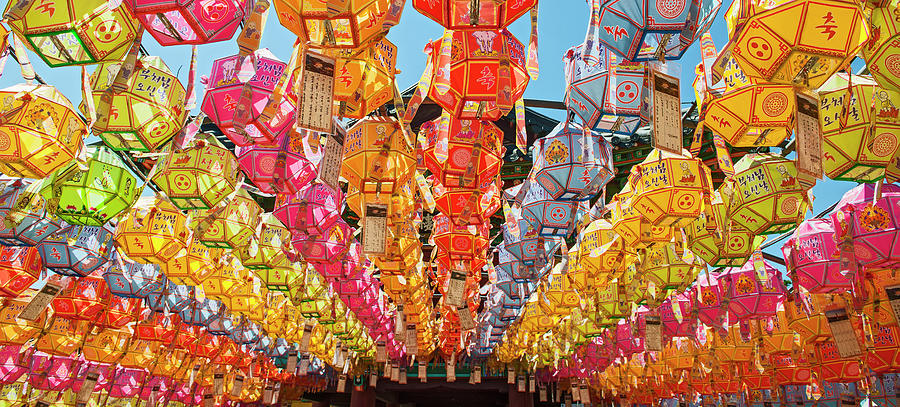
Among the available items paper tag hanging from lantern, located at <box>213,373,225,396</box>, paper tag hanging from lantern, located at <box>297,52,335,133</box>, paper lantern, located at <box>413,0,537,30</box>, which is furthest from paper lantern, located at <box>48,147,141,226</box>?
paper tag hanging from lantern, located at <box>213,373,225,396</box>

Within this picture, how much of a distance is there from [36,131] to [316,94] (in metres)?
1.73

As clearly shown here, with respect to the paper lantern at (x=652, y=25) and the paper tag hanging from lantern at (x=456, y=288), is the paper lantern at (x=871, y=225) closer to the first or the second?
the paper lantern at (x=652, y=25)

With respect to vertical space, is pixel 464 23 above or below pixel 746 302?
above

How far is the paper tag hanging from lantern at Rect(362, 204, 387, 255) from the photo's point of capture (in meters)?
3.92

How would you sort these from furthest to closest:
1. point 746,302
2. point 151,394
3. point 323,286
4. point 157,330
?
1. point 151,394
2. point 157,330
3. point 323,286
4. point 746,302

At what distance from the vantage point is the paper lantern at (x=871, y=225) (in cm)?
410

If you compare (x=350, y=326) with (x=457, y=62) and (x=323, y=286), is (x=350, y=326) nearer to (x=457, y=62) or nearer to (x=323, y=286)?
(x=323, y=286)

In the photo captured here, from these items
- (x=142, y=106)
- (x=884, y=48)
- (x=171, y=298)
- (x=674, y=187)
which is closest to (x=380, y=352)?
(x=171, y=298)

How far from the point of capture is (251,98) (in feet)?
9.52

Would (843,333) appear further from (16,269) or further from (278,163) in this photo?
(16,269)

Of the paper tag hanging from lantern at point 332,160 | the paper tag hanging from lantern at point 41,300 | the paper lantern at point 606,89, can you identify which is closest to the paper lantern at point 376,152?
the paper tag hanging from lantern at point 332,160

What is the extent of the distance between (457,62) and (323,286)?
16.9 feet

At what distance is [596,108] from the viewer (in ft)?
9.30

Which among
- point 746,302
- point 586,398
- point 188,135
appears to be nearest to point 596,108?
point 188,135
